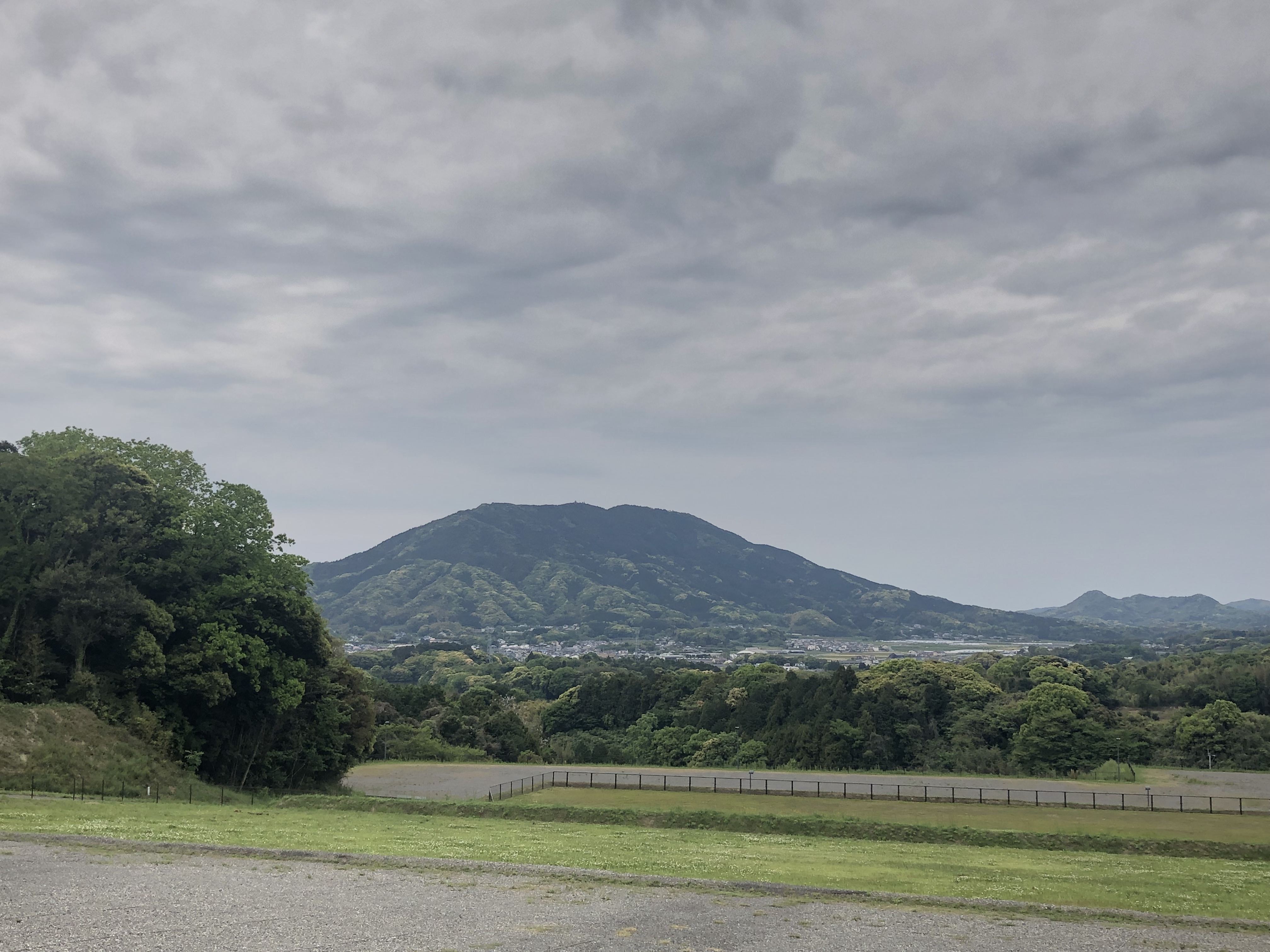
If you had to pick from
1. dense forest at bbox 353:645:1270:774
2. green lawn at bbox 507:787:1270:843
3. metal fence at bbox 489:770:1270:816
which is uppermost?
green lawn at bbox 507:787:1270:843

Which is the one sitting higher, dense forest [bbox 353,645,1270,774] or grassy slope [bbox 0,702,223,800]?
grassy slope [bbox 0,702,223,800]

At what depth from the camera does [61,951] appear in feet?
34.6

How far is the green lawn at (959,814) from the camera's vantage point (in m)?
32.7

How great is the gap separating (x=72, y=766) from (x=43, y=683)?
6301mm

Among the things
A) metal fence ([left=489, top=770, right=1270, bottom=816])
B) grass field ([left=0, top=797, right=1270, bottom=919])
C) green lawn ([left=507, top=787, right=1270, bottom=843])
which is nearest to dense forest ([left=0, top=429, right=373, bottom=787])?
grass field ([left=0, top=797, right=1270, bottom=919])

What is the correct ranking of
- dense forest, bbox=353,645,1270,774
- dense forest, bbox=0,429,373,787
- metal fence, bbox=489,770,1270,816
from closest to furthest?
dense forest, bbox=0,429,373,787 < metal fence, bbox=489,770,1270,816 < dense forest, bbox=353,645,1270,774

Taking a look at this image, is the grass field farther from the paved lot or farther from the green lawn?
the paved lot

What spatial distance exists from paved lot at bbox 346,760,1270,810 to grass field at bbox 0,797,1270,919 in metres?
14.3

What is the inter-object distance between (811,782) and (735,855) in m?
27.4

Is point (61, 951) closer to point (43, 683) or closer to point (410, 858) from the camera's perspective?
point (410, 858)

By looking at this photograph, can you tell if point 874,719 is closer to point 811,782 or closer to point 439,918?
point 811,782

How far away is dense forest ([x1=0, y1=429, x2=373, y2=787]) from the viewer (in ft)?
110

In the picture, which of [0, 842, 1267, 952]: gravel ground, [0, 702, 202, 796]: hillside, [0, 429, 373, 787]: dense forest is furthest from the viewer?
[0, 429, 373, 787]: dense forest

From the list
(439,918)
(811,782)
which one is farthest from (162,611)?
(811,782)
